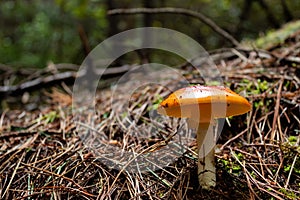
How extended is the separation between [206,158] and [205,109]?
0.20 metres

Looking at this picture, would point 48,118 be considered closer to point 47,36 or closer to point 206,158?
point 206,158

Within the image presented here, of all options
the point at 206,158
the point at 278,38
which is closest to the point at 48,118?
the point at 206,158

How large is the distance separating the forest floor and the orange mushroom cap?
10.0 inches

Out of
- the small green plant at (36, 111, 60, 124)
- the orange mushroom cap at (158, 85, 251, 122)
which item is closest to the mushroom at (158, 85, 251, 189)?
the orange mushroom cap at (158, 85, 251, 122)

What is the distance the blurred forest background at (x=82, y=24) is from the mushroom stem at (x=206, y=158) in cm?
425

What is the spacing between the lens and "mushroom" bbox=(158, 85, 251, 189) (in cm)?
99

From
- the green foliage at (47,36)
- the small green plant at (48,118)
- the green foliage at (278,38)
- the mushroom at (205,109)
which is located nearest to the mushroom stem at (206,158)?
the mushroom at (205,109)

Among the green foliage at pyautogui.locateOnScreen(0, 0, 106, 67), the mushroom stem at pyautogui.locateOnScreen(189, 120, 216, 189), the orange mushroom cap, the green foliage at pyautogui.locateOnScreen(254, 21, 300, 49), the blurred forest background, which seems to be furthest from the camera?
the green foliage at pyautogui.locateOnScreen(0, 0, 106, 67)

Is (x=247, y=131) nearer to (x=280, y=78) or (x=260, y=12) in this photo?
(x=280, y=78)

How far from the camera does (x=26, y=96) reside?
9.46 feet

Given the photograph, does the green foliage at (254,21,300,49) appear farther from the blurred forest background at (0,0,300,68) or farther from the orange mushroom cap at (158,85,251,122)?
the blurred forest background at (0,0,300,68)

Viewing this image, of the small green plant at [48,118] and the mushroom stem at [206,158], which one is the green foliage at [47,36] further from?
the mushroom stem at [206,158]

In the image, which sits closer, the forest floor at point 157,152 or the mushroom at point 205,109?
the mushroom at point 205,109

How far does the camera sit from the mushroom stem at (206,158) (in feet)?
3.66
